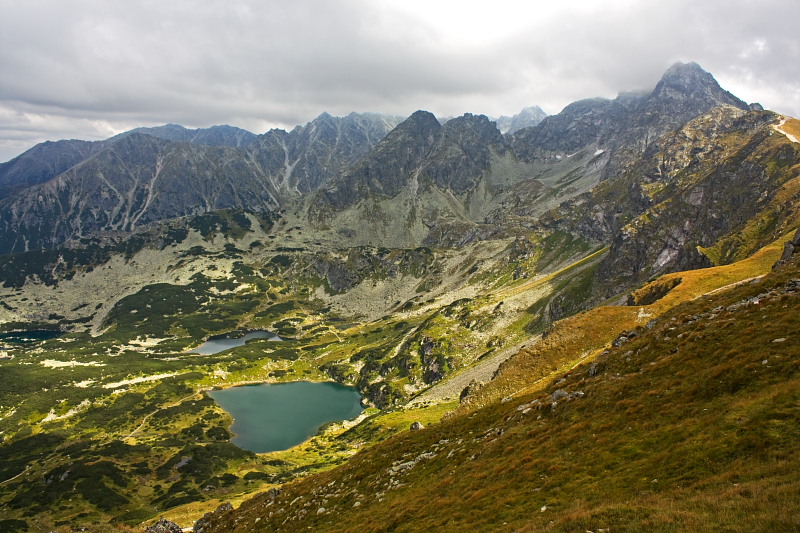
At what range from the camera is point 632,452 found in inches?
992

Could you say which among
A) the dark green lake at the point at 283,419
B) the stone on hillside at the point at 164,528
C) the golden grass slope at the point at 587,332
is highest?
the golden grass slope at the point at 587,332

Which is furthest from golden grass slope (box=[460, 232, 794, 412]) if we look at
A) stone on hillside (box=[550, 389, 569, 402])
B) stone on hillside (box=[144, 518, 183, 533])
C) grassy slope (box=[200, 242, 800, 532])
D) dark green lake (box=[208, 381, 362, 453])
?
dark green lake (box=[208, 381, 362, 453])

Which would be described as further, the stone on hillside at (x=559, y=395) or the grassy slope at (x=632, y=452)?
the stone on hillside at (x=559, y=395)

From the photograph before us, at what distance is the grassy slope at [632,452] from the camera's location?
17453mm

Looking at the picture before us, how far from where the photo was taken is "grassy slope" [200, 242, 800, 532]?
57.3 feet

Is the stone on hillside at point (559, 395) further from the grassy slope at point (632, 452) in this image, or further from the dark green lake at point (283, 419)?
the dark green lake at point (283, 419)

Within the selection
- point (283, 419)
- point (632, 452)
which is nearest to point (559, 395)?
point (632, 452)

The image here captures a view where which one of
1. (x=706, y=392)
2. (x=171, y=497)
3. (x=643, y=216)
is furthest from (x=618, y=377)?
(x=643, y=216)

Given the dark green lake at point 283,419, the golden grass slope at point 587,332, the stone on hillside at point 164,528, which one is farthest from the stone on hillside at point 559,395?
the dark green lake at point 283,419

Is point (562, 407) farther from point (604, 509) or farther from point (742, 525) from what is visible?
point (742, 525)

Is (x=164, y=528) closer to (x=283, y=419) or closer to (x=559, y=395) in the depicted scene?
(x=559, y=395)

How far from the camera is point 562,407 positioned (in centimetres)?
3769

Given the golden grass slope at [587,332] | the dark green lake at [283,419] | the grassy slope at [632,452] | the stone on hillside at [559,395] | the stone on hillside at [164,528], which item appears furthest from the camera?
the dark green lake at [283,419]

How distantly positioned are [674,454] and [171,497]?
140641 mm
